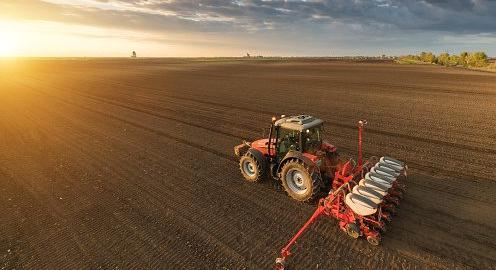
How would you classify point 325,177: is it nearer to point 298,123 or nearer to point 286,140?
point 286,140

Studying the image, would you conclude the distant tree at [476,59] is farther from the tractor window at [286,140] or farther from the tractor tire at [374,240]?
the tractor tire at [374,240]

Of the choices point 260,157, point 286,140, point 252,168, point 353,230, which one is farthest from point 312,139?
point 353,230

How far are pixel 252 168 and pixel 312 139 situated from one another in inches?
83.7

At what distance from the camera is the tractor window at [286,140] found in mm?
8469

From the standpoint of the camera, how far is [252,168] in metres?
9.65

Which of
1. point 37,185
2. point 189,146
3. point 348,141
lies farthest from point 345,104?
point 37,185

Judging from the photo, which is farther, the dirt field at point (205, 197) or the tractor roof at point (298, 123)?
the tractor roof at point (298, 123)

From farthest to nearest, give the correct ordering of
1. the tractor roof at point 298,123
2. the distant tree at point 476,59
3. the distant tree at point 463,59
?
the distant tree at point 463,59 < the distant tree at point 476,59 < the tractor roof at point 298,123

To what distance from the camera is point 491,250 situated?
21.0 ft

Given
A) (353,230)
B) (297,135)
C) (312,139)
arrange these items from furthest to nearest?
(312,139)
(297,135)
(353,230)

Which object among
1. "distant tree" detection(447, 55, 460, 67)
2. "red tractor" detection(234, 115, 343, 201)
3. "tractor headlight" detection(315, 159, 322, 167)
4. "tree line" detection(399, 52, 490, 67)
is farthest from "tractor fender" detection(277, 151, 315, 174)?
"distant tree" detection(447, 55, 460, 67)

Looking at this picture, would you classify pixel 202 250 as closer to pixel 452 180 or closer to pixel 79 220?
pixel 79 220

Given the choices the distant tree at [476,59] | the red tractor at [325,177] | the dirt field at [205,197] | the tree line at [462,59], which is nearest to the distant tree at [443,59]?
the tree line at [462,59]

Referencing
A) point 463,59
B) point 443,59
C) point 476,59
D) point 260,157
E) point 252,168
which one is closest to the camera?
point 260,157
